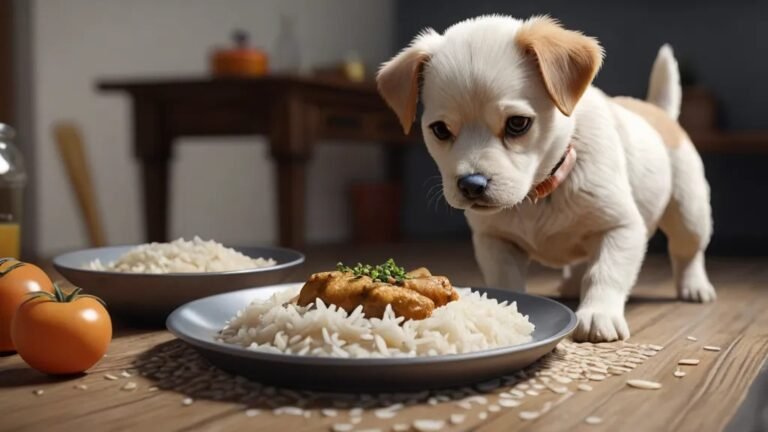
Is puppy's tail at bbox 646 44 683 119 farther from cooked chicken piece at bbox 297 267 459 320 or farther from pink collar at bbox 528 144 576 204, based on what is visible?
cooked chicken piece at bbox 297 267 459 320

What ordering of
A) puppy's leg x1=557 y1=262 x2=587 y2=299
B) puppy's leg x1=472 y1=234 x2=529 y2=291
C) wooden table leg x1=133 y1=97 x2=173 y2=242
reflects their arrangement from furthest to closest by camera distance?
1. wooden table leg x1=133 y1=97 x2=173 y2=242
2. puppy's leg x1=557 y1=262 x2=587 y2=299
3. puppy's leg x1=472 y1=234 x2=529 y2=291

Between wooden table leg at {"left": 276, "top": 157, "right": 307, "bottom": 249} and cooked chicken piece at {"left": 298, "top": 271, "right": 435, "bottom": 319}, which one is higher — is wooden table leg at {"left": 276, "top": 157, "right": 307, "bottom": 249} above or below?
below

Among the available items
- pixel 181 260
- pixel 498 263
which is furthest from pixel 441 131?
pixel 181 260

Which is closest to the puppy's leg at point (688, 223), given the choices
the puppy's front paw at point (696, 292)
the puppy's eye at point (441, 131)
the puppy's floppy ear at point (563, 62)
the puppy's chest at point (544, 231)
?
the puppy's front paw at point (696, 292)

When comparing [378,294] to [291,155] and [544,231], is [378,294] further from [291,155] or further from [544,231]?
[291,155]

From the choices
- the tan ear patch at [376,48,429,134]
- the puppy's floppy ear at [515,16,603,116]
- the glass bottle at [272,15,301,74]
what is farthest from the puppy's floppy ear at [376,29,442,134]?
the glass bottle at [272,15,301,74]

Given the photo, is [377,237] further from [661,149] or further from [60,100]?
[661,149]

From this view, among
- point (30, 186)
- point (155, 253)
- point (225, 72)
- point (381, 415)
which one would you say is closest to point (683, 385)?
point (381, 415)

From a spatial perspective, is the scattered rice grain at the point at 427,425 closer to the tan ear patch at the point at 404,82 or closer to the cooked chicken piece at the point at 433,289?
the cooked chicken piece at the point at 433,289
